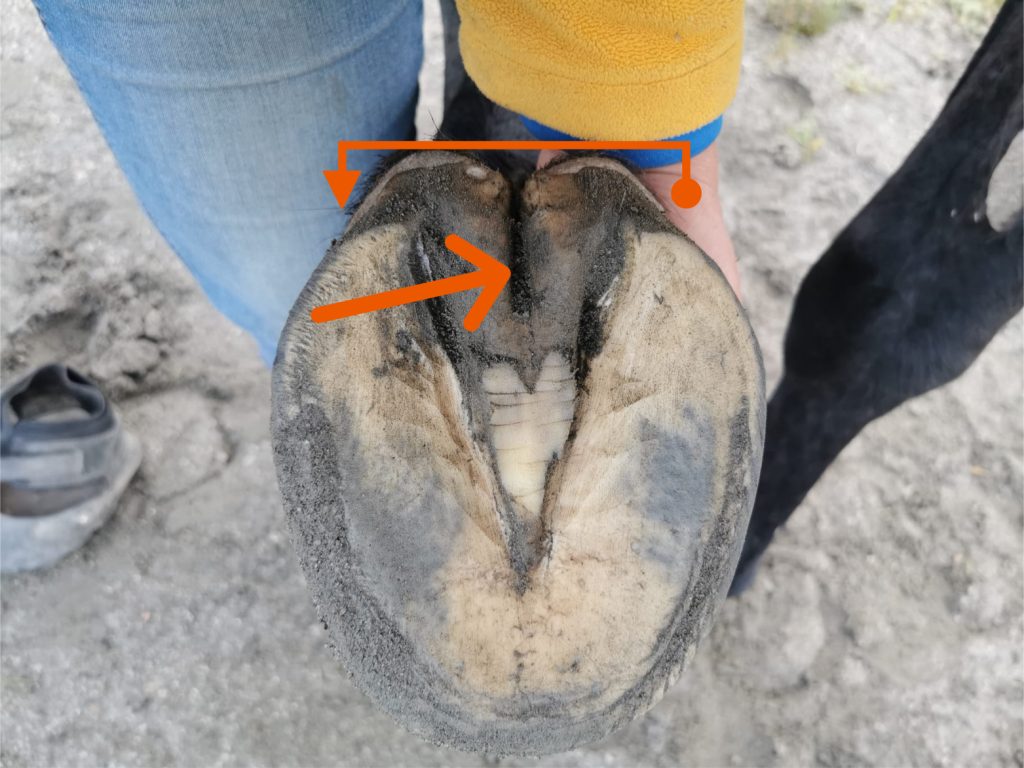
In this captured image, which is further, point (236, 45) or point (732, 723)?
point (732, 723)

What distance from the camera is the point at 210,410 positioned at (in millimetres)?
1509

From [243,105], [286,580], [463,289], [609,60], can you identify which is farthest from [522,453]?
[286,580]

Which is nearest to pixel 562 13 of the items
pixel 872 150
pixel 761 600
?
pixel 761 600

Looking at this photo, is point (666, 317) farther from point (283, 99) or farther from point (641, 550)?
point (283, 99)

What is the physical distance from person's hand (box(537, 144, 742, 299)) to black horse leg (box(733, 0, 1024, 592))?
23 centimetres

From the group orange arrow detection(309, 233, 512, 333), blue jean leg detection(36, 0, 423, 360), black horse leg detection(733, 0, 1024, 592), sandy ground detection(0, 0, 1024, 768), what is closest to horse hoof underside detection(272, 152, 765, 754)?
orange arrow detection(309, 233, 512, 333)

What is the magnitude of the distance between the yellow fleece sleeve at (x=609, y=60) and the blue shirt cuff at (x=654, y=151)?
86mm

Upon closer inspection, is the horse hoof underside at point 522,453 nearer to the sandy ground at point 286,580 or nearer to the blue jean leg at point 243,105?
the blue jean leg at point 243,105

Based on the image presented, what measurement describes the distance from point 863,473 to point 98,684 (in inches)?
49.2

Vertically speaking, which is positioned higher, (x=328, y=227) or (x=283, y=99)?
(x=283, y=99)

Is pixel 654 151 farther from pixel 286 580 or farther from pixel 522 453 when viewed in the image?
pixel 286 580

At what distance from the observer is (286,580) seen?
4.42 ft

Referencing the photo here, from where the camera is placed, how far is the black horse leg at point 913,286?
2.79ft

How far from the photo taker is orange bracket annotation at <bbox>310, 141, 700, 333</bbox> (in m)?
0.60
